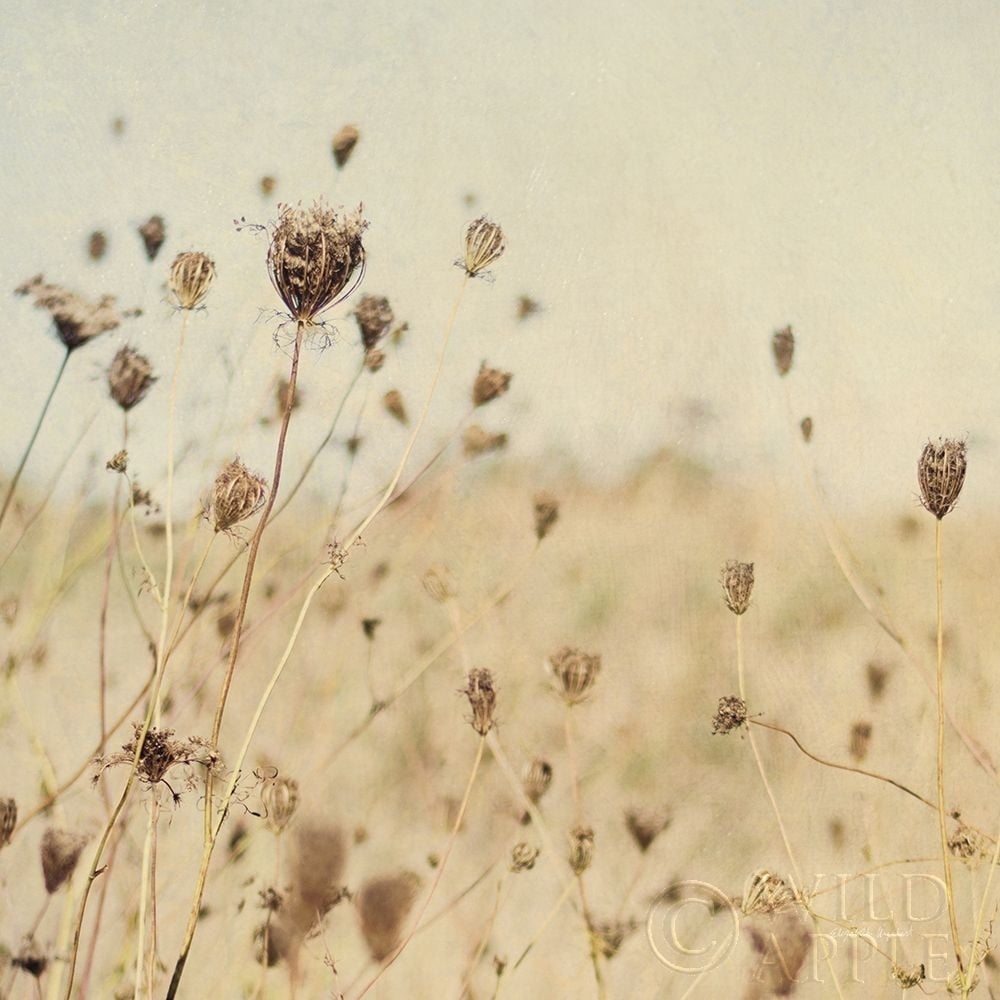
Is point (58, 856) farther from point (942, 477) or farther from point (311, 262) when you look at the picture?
point (942, 477)

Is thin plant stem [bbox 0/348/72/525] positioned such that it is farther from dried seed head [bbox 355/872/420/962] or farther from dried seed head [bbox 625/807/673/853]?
dried seed head [bbox 625/807/673/853]

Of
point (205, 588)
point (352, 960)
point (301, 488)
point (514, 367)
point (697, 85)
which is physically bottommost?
point (352, 960)

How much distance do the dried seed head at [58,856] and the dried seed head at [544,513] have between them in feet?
2.47

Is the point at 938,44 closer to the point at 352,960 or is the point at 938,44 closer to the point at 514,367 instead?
the point at 514,367

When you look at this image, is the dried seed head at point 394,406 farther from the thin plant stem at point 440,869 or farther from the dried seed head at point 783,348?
the dried seed head at point 783,348

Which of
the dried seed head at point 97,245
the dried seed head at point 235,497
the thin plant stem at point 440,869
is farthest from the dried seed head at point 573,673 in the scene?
the dried seed head at point 97,245

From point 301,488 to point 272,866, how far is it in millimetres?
521

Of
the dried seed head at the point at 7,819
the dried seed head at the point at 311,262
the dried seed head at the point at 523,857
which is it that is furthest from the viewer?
the dried seed head at the point at 523,857

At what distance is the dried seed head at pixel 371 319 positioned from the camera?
1.66m

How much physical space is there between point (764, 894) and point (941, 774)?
31cm

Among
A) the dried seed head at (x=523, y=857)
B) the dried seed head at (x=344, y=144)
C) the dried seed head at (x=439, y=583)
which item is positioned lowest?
the dried seed head at (x=523, y=857)

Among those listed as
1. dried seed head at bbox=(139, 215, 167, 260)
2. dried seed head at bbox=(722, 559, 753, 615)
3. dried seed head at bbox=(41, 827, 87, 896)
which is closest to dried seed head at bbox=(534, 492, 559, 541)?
dried seed head at bbox=(722, 559, 753, 615)

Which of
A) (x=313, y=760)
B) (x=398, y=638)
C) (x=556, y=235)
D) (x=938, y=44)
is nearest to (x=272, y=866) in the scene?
(x=313, y=760)

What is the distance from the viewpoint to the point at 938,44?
1893 mm
